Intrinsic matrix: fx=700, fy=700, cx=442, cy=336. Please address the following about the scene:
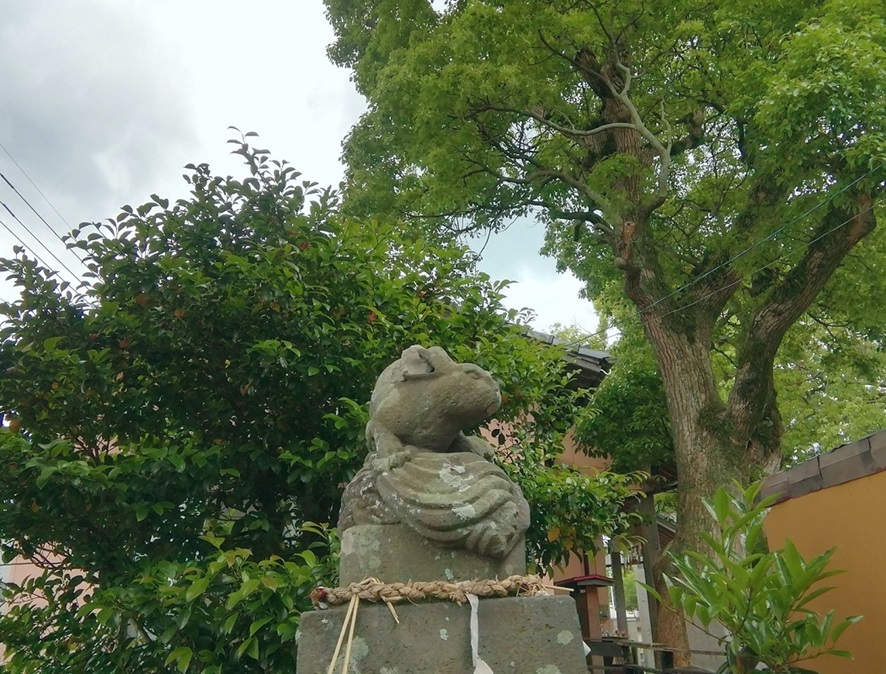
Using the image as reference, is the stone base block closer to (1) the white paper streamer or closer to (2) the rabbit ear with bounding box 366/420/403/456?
(1) the white paper streamer

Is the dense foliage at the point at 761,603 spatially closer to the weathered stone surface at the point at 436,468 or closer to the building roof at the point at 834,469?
the building roof at the point at 834,469

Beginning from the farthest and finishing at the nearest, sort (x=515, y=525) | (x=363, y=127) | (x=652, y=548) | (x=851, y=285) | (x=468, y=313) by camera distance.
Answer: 1. (x=652, y=548)
2. (x=363, y=127)
3. (x=851, y=285)
4. (x=468, y=313)
5. (x=515, y=525)

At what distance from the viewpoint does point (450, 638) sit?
218 cm

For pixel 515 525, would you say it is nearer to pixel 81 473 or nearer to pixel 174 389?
pixel 81 473

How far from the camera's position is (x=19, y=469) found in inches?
Result: 153

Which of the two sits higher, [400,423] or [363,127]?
[363,127]

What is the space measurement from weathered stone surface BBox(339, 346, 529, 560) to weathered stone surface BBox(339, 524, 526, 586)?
0.09 ft

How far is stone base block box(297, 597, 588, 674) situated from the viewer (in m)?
2.15

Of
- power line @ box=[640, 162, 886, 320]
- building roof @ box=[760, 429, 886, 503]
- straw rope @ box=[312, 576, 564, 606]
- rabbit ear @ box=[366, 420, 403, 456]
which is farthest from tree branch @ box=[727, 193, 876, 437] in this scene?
→ straw rope @ box=[312, 576, 564, 606]

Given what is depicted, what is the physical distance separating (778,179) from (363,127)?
631 cm

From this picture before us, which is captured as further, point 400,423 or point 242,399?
point 242,399

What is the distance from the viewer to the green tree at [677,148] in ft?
22.1

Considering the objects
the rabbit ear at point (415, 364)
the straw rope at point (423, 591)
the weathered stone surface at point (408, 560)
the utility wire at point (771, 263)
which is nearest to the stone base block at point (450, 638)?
the straw rope at point (423, 591)

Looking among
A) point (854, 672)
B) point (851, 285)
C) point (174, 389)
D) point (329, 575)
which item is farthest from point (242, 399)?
point (851, 285)
